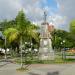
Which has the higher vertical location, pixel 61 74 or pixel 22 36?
pixel 22 36

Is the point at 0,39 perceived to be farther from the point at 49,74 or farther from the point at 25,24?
the point at 49,74

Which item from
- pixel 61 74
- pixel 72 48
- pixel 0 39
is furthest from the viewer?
pixel 72 48

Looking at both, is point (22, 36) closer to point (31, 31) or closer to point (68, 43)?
point (31, 31)

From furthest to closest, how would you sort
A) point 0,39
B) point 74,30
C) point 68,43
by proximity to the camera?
point 68,43 → point 0,39 → point 74,30

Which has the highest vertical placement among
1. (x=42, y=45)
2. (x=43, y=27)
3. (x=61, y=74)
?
(x=43, y=27)

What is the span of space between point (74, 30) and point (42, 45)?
5881 mm

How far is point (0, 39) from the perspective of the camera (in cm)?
Result: 7162

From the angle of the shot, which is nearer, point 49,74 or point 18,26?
point 49,74

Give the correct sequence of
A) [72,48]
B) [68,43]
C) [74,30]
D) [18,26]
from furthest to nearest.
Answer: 1. [72,48]
2. [68,43]
3. [74,30]
4. [18,26]

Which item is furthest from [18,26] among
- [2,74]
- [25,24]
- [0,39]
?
[0,39]

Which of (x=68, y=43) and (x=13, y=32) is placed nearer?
(x=13, y=32)

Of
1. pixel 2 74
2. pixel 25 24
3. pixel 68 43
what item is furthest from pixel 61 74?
pixel 68 43

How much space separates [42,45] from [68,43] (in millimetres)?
65410

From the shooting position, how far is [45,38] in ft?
150
